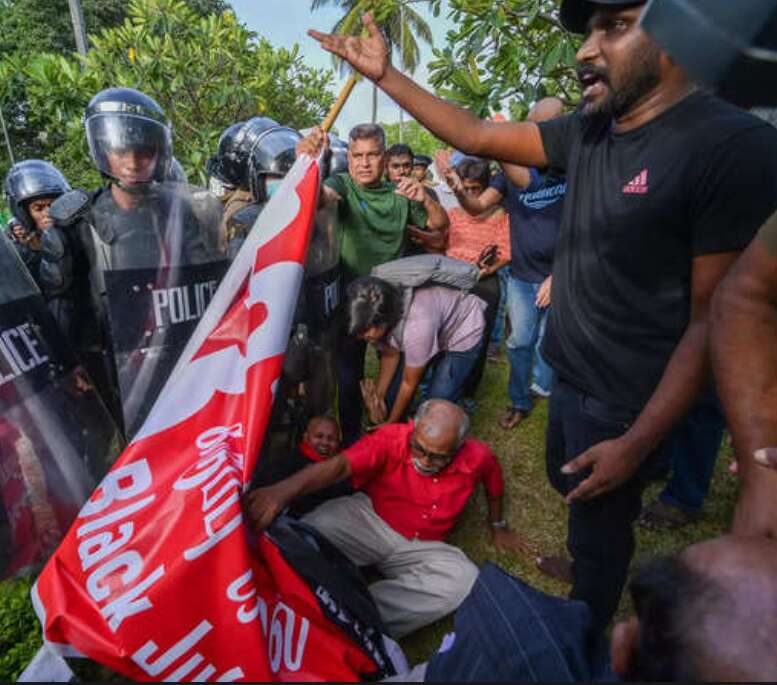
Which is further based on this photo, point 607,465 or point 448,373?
point 448,373

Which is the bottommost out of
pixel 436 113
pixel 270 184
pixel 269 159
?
pixel 270 184

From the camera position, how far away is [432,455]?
238cm

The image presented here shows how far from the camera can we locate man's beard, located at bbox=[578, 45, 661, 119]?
133 cm

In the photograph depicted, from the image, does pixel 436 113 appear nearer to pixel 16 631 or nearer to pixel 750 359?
pixel 750 359

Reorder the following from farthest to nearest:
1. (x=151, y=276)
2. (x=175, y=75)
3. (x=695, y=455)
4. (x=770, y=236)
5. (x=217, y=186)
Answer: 1. (x=175, y=75)
2. (x=217, y=186)
3. (x=695, y=455)
4. (x=151, y=276)
5. (x=770, y=236)

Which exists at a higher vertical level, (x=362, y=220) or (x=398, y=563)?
(x=362, y=220)

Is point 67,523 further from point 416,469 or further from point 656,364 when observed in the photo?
point 656,364

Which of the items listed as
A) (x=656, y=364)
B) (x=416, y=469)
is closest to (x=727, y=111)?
(x=656, y=364)

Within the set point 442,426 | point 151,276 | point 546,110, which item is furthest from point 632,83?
point 546,110

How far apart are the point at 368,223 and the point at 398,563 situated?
193cm

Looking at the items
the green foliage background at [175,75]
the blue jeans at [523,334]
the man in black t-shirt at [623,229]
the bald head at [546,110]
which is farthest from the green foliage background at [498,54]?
the green foliage background at [175,75]

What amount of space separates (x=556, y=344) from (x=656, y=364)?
12.8 inches

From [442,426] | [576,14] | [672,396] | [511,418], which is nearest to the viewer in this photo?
[672,396]

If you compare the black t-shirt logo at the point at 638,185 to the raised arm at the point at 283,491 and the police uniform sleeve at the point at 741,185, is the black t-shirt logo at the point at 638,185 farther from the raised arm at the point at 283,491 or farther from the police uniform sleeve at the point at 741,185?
the raised arm at the point at 283,491
